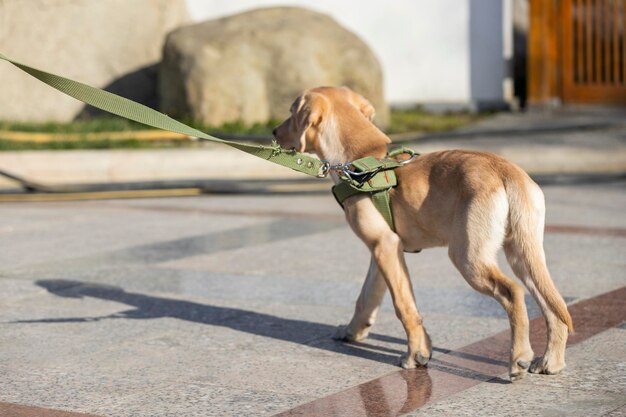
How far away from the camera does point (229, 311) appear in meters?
5.69

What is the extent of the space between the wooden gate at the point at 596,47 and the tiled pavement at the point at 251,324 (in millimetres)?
7035

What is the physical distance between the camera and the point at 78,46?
1491cm

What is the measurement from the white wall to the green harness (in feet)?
37.6

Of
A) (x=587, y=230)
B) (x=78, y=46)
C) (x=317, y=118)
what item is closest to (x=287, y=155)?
(x=317, y=118)

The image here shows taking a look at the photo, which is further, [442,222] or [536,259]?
[442,222]

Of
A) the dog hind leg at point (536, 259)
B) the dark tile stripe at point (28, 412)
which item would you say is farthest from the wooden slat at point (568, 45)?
the dark tile stripe at point (28, 412)

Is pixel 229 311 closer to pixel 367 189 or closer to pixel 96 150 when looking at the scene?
pixel 367 189

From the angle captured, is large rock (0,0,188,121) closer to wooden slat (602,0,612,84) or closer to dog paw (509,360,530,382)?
wooden slat (602,0,612,84)

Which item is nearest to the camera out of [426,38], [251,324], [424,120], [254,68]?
[251,324]

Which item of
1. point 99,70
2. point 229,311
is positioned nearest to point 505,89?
point 99,70

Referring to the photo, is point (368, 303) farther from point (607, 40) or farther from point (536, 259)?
point (607, 40)

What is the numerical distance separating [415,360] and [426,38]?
1204 centimetres

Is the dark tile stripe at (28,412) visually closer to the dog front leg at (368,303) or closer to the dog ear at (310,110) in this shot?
the dog front leg at (368,303)

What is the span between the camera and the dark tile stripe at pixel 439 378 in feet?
13.3
